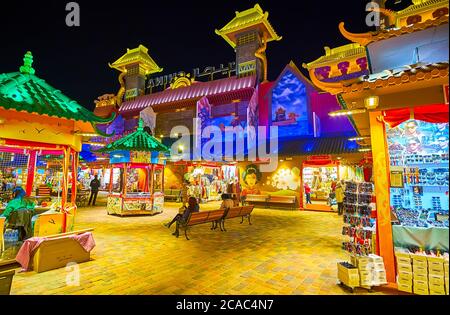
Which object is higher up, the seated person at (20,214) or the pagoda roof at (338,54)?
the pagoda roof at (338,54)

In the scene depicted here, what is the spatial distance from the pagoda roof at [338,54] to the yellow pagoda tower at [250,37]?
4.74 m

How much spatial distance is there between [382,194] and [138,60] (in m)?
28.4

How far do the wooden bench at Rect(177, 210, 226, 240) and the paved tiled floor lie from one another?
0.46 metres

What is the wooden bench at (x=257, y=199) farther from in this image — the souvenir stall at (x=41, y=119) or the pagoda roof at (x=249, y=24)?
the pagoda roof at (x=249, y=24)

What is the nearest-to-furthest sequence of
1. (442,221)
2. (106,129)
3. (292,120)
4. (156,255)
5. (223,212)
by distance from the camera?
(442,221)
(156,255)
(223,212)
(292,120)
(106,129)

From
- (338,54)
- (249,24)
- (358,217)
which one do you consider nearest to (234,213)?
(358,217)

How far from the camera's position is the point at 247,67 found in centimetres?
2052

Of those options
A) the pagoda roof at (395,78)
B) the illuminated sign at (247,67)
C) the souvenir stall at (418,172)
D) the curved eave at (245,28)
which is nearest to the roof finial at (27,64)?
the pagoda roof at (395,78)

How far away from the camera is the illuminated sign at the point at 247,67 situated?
2023 cm

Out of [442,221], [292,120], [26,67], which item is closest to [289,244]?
[442,221]

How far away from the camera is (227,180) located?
19.8m

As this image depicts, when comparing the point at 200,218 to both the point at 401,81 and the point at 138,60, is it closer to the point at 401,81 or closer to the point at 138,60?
the point at 401,81

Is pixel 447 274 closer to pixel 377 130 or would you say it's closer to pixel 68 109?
pixel 377 130

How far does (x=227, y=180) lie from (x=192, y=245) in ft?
42.5
